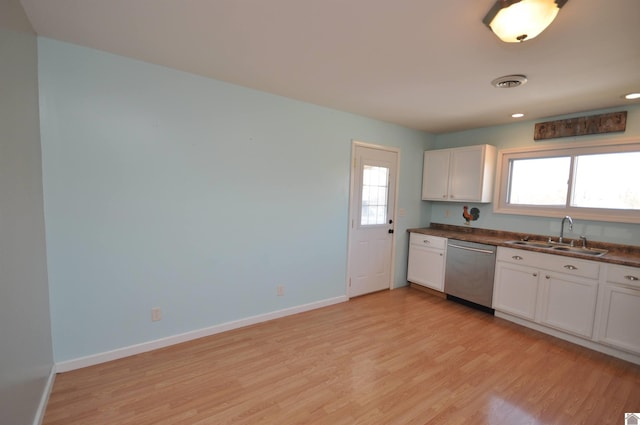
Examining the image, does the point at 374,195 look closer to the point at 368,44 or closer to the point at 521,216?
the point at 521,216

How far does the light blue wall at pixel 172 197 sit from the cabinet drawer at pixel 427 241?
4.92ft

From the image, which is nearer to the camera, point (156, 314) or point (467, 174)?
point (156, 314)

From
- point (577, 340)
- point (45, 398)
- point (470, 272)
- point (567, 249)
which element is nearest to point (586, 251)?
point (567, 249)

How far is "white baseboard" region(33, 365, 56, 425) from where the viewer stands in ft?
5.41

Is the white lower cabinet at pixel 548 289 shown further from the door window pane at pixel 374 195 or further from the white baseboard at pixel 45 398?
the white baseboard at pixel 45 398

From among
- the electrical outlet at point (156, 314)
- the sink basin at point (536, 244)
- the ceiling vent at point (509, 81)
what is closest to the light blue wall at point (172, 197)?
the electrical outlet at point (156, 314)

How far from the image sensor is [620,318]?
2.51m

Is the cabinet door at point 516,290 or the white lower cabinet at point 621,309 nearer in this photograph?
the white lower cabinet at point 621,309

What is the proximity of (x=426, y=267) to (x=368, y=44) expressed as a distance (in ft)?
10.5

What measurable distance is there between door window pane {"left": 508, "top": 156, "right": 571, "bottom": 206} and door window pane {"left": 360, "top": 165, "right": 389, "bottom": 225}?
1.67 metres

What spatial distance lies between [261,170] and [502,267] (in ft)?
9.76

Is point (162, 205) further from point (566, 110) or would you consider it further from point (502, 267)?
point (566, 110)

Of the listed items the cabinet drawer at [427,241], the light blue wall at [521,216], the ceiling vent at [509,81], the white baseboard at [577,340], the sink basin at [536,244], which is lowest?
the white baseboard at [577,340]

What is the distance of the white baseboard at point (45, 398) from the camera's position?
1.65 metres
